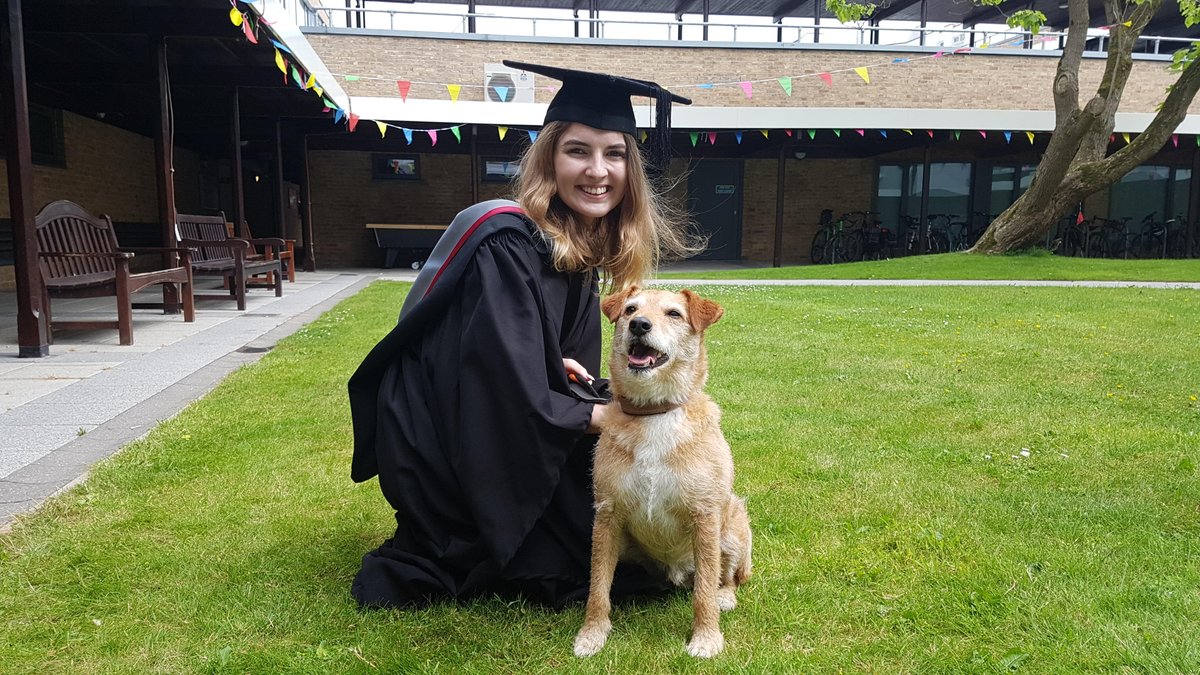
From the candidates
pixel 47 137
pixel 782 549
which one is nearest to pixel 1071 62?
pixel 782 549

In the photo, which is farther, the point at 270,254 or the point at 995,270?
the point at 995,270

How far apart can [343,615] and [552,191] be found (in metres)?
1.54

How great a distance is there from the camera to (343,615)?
8.14 feet

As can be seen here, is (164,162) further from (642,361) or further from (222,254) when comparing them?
(642,361)

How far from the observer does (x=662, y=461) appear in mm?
2275

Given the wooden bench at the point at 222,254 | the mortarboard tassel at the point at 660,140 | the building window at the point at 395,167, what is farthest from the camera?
the building window at the point at 395,167

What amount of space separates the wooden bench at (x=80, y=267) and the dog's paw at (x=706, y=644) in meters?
6.44

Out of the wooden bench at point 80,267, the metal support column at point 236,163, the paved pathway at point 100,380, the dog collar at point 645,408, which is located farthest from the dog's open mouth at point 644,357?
the metal support column at point 236,163

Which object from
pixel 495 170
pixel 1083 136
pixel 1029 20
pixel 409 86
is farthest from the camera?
pixel 495 170

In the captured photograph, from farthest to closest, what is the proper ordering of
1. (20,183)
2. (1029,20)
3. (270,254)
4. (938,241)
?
1. (938,241)
2. (1029,20)
3. (270,254)
4. (20,183)

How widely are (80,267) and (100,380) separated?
2.65 metres

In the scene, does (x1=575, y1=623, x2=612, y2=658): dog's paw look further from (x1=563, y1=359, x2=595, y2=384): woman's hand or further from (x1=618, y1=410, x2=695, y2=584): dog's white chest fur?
(x1=563, y1=359, x2=595, y2=384): woman's hand

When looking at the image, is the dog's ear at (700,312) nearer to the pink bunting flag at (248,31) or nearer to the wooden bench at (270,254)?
the pink bunting flag at (248,31)

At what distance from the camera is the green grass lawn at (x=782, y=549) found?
229 centimetres
